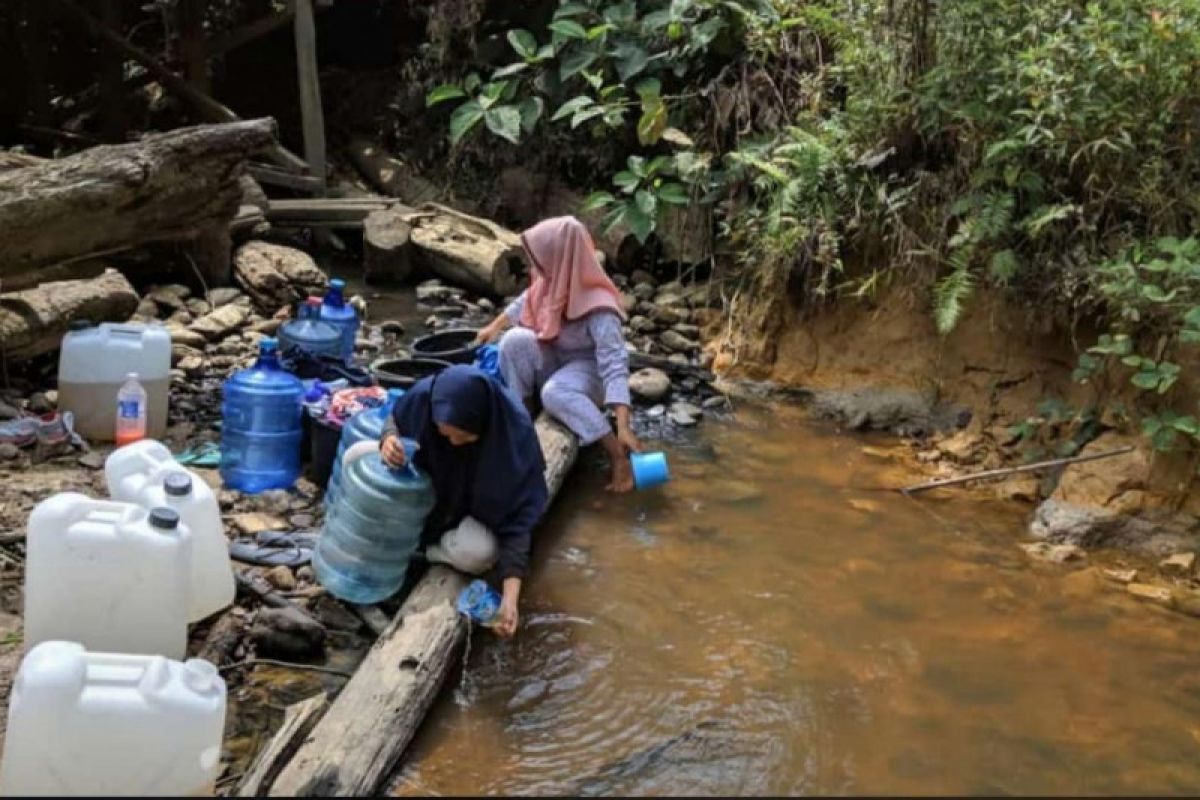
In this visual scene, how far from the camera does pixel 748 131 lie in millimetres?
8047

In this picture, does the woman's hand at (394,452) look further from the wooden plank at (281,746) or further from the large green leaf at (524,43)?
the large green leaf at (524,43)

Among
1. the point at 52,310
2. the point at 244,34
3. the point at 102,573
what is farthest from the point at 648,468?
the point at 244,34

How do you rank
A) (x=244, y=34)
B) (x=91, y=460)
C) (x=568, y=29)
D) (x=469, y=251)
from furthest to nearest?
(x=244, y=34) → (x=568, y=29) → (x=469, y=251) → (x=91, y=460)

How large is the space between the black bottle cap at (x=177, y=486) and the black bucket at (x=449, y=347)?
7.28 ft

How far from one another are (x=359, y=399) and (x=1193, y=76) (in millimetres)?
4168

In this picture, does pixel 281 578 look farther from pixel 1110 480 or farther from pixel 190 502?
pixel 1110 480

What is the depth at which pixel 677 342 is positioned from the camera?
7738mm

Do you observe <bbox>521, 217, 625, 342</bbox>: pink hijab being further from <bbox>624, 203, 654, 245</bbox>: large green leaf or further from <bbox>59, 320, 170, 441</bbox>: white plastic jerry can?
<bbox>624, 203, 654, 245</bbox>: large green leaf

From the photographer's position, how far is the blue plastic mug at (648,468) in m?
5.65

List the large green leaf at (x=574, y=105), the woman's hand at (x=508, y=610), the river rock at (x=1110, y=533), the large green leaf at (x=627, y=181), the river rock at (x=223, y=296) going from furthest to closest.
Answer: the large green leaf at (x=574, y=105)
the large green leaf at (x=627, y=181)
the river rock at (x=223, y=296)
the river rock at (x=1110, y=533)
the woman's hand at (x=508, y=610)

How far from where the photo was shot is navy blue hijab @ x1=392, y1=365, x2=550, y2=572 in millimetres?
4160

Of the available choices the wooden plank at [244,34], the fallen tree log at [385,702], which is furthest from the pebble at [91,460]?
the wooden plank at [244,34]

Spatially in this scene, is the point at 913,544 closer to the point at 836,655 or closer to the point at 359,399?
the point at 836,655

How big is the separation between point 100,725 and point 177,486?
4.32 feet
